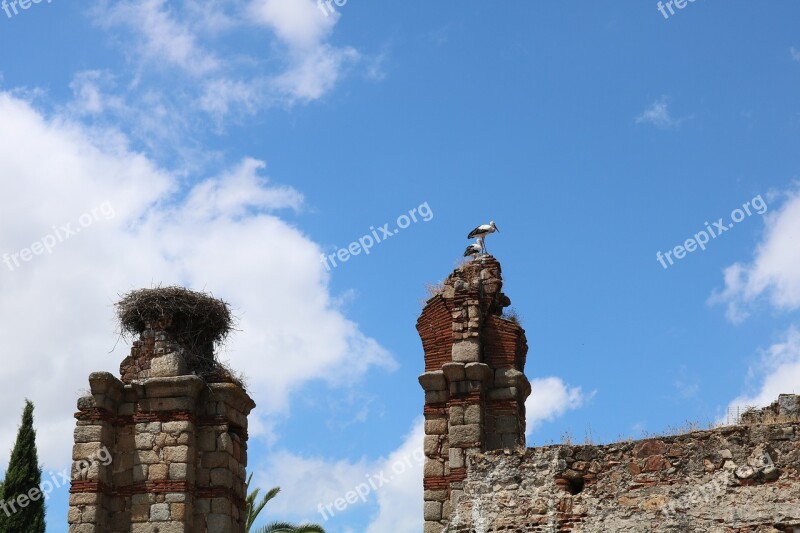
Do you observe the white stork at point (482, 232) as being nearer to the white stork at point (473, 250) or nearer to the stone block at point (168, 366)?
the white stork at point (473, 250)

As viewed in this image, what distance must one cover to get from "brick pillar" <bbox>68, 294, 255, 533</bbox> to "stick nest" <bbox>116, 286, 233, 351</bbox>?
11.3 inches

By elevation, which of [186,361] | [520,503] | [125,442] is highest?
[186,361]

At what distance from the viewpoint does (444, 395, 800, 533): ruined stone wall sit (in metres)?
12.7

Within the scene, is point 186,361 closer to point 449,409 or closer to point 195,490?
point 195,490

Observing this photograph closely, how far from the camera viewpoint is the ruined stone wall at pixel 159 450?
55.0 ft

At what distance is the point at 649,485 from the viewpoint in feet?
43.2

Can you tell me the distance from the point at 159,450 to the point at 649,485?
708cm

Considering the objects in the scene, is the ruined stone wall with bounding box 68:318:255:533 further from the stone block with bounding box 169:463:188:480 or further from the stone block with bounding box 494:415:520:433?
the stone block with bounding box 494:415:520:433

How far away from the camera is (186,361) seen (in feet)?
58.3

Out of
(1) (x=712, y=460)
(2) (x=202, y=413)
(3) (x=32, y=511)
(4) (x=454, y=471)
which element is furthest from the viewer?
(3) (x=32, y=511)

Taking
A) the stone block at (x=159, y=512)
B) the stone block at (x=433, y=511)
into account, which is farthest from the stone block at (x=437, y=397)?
the stone block at (x=159, y=512)

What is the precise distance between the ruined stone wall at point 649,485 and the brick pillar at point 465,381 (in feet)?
6.79

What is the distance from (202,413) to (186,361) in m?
0.83

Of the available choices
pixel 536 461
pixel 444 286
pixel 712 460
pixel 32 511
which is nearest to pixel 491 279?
pixel 444 286
